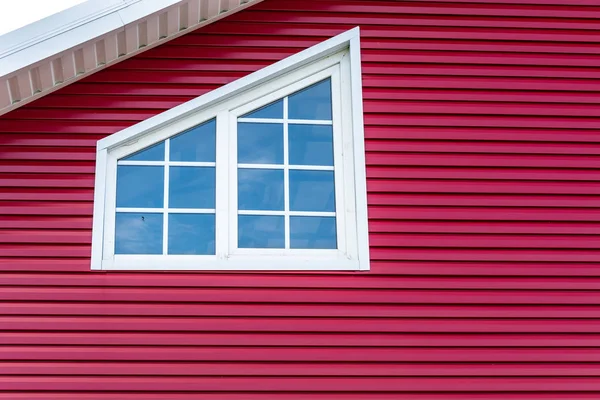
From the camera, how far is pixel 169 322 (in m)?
5.12

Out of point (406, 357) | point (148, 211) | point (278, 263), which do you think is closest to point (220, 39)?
point (148, 211)

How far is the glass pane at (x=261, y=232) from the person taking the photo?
5367mm

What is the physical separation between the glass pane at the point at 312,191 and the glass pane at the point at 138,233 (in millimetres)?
936

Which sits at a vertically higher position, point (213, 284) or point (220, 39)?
point (220, 39)

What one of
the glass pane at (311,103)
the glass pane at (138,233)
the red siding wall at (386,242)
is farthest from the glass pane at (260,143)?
the glass pane at (138,233)

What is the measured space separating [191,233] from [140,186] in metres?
0.49

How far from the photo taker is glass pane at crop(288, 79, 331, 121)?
Result: 567 cm

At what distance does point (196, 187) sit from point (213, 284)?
71 centimetres

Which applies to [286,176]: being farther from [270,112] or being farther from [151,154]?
[151,154]

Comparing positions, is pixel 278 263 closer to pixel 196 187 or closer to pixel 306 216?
pixel 306 216

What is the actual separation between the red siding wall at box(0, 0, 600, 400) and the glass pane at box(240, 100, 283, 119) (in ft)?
0.95

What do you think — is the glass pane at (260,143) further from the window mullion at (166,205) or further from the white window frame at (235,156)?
the window mullion at (166,205)

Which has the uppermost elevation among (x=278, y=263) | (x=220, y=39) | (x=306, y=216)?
(x=220, y=39)

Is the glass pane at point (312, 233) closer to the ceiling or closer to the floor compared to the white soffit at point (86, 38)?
closer to the floor
